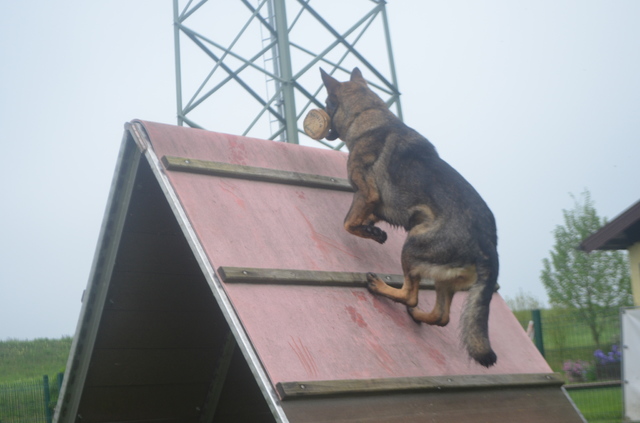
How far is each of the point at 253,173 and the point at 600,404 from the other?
22.1ft

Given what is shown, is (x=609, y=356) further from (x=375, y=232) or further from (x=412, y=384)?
(x=412, y=384)

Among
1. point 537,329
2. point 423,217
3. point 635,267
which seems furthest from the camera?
point 635,267

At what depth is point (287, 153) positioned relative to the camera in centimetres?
551

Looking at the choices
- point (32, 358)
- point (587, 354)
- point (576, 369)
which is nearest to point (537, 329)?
point (587, 354)

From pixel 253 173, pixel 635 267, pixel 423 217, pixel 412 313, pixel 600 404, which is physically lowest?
pixel 412 313

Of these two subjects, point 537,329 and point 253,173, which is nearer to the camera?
point 253,173

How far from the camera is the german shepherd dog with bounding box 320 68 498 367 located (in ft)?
14.2

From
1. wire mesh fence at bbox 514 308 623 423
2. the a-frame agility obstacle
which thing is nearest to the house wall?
wire mesh fence at bbox 514 308 623 423

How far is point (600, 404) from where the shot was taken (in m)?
9.77

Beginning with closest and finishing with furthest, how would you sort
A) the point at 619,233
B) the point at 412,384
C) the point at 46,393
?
the point at 412,384
the point at 46,393
the point at 619,233

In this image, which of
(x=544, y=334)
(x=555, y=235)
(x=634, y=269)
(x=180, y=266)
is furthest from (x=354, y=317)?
(x=555, y=235)

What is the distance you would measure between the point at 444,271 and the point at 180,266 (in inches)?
72.6

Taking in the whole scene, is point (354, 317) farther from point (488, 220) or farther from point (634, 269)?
point (634, 269)

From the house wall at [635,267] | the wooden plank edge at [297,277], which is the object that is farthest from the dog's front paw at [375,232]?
the house wall at [635,267]
